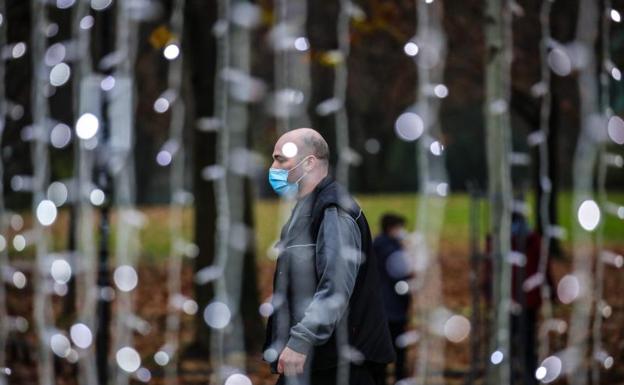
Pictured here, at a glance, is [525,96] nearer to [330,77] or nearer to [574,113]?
[574,113]

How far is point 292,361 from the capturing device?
309cm

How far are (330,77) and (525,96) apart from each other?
3.04m

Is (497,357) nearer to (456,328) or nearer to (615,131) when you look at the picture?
(615,131)

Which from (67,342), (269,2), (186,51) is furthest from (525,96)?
(67,342)

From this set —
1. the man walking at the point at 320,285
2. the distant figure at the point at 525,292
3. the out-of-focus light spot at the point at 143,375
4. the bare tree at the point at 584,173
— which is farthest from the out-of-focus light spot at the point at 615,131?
the out-of-focus light spot at the point at 143,375

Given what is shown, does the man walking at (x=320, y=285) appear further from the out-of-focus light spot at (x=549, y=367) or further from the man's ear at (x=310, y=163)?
the out-of-focus light spot at (x=549, y=367)

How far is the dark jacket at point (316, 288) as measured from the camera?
320cm

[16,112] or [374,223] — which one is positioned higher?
[16,112]

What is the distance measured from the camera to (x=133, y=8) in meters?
4.20

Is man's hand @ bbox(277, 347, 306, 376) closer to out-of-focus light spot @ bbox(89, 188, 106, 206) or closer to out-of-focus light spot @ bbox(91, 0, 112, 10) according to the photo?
out-of-focus light spot @ bbox(89, 188, 106, 206)

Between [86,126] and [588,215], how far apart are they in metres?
2.19

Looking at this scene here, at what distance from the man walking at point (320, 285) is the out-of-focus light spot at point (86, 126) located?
1394 millimetres

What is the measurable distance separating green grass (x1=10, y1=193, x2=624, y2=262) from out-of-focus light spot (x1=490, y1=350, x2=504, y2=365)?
11.5 metres

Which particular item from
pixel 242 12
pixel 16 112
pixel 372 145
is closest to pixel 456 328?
pixel 242 12
